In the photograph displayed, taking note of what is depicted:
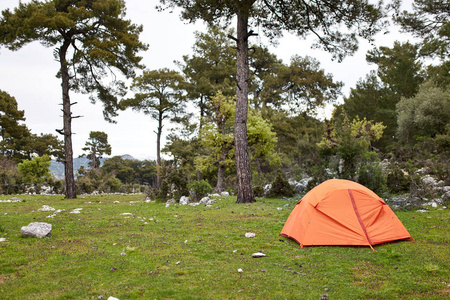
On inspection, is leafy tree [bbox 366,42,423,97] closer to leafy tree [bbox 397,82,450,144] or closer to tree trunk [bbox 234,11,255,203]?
leafy tree [bbox 397,82,450,144]

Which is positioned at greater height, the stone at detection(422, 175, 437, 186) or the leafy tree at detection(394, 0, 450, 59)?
the leafy tree at detection(394, 0, 450, 59)

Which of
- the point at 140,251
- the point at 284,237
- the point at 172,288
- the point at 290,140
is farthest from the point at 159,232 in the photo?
the point at 290,140

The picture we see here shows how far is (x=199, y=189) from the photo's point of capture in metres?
15.4

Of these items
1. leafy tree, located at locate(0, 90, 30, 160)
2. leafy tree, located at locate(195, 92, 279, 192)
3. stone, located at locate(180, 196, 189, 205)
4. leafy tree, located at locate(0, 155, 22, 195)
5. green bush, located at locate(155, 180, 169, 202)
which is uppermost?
leafy tree, located at locate(0, 90, 30, 160)

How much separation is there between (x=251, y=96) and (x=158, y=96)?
9.58 m

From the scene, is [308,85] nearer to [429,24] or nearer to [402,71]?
[429,24]

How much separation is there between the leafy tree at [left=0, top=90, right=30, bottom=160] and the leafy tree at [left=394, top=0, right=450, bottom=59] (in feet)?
138

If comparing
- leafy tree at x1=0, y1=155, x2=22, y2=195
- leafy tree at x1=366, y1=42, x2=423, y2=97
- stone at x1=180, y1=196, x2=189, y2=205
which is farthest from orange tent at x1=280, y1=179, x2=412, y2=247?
leafy tree at x1=366, y1=42, x2=423, y2=97

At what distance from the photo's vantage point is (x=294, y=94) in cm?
2527

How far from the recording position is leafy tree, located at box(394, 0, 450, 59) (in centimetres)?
1872

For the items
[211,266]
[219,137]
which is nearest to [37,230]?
[211,266]

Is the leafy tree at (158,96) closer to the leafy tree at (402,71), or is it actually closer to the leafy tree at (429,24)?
the leafy tree at (429,24)

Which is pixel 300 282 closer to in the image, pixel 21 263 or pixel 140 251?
pixel 140 251

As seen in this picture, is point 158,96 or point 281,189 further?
point 158,96
